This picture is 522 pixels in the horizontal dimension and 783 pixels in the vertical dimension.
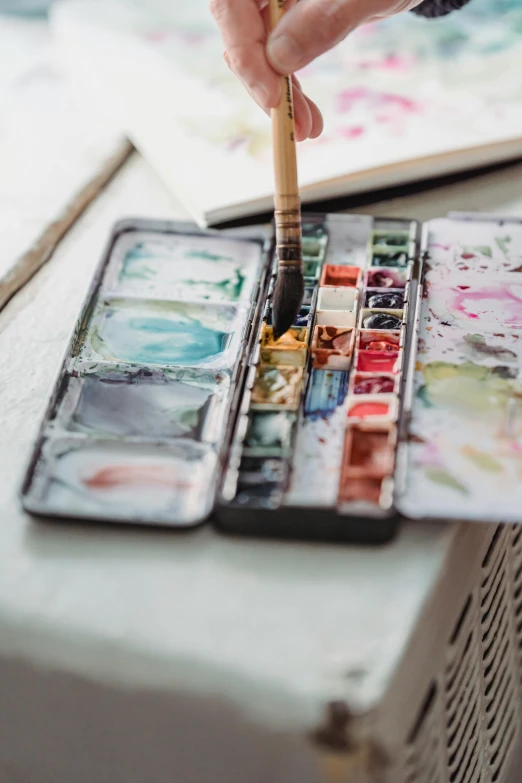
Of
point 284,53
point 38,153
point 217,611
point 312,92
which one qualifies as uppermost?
point 312,92

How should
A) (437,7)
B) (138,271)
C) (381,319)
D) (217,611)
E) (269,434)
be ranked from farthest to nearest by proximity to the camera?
(437,7) → (138,271) → (381,319) → (269,434) → (217,611)

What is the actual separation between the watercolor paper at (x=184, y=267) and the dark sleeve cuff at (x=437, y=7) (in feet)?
1.41

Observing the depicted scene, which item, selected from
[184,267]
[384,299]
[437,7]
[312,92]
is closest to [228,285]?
[184,267]

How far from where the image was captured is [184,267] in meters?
0.88

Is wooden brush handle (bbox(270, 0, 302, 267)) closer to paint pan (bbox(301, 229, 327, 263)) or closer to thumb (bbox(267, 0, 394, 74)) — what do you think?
thumb (bbox(267, 0, 394, 74))

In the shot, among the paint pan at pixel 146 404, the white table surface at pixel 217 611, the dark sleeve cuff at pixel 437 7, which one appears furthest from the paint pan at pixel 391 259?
Result: the dark sleeve cuff at pixel 437 7

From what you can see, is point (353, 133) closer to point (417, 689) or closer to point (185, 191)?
point (185, 191)

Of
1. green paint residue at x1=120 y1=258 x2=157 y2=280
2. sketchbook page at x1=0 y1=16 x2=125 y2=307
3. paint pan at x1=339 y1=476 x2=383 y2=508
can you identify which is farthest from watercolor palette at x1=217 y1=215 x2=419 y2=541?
sketchbook page at x1=0 y1=16 x2=125 y2=307

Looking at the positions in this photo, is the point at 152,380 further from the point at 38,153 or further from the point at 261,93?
the point at 38,153

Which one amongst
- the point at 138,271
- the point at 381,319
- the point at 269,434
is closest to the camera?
the point at 269,434

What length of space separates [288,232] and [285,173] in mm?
47

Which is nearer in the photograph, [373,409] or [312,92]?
[373,409]

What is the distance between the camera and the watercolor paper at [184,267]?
85cm

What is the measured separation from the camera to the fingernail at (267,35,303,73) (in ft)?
2.24
